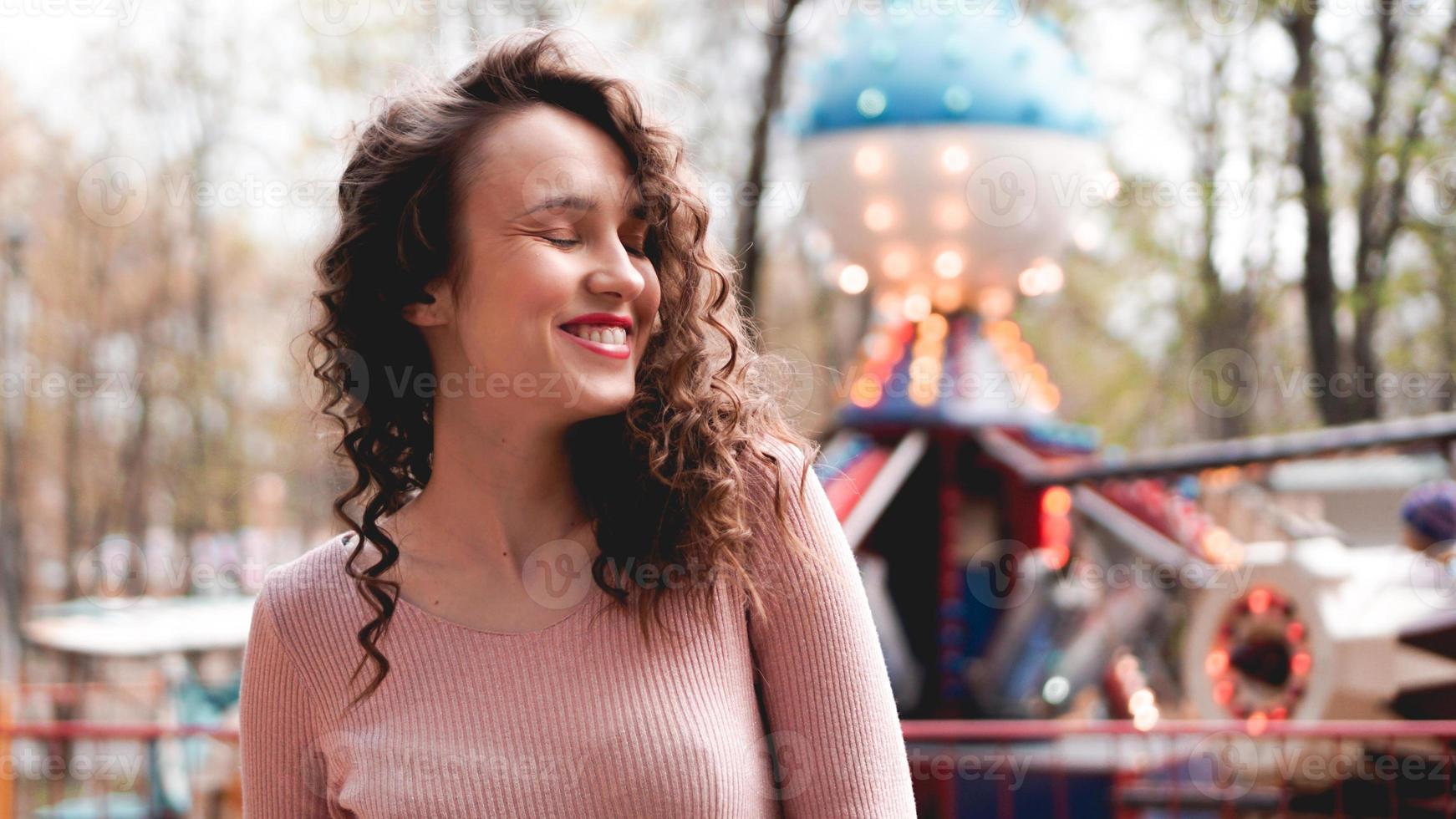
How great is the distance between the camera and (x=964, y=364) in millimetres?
8164

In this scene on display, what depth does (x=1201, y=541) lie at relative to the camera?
28.4 ft

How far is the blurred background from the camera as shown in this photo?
21.0 feet

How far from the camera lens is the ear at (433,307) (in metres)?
1.92

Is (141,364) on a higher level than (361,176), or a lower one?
lower

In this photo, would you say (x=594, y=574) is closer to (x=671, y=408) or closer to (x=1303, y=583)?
(x=671, y=408)

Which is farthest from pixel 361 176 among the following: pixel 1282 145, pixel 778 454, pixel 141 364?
pixel 141 364

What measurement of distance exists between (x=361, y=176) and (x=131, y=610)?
1051 cm

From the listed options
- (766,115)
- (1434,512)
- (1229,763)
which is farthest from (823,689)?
(766,115)
